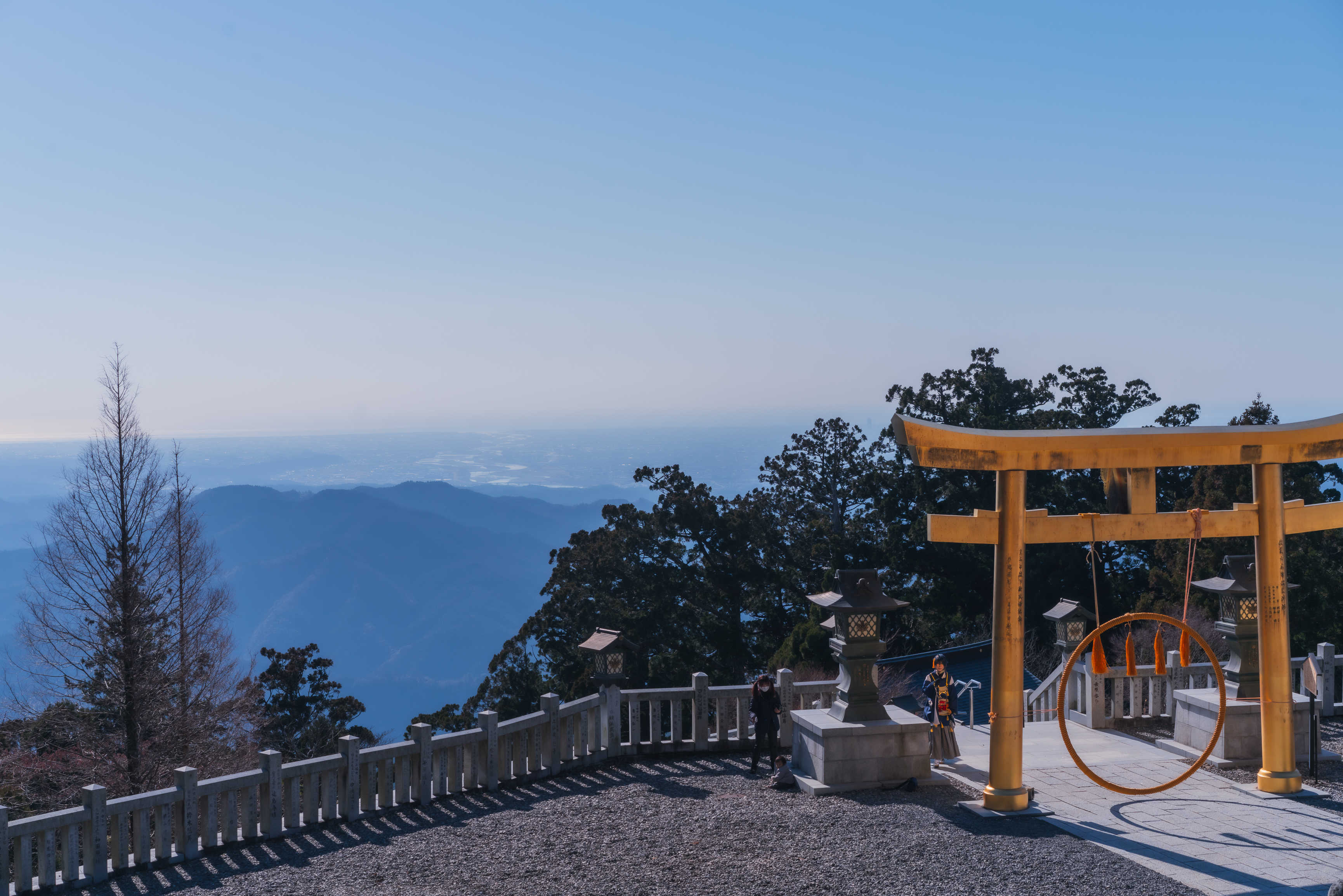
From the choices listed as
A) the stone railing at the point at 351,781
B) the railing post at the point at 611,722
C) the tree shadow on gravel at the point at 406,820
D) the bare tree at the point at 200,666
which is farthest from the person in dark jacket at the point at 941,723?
the bare tree at the point at 200,666

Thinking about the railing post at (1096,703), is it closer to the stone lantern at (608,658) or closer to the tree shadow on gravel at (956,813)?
the tree shadow on gravel at (956,813)

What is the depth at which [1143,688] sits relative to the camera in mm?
13781

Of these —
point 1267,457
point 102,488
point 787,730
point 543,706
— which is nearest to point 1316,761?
point 1267,457

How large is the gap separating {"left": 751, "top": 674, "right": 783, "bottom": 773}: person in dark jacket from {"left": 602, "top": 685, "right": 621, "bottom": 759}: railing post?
5.74 ft

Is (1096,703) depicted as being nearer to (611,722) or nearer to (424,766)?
(611,722)

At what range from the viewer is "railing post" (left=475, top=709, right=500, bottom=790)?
10742mm

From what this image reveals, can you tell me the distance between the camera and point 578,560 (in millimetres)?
35031

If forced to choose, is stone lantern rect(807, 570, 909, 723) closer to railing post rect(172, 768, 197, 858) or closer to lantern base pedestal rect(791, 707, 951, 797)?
lantern base pedestal rect(791, 707, 951, 797)

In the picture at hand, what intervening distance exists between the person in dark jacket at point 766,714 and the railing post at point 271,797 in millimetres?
5334

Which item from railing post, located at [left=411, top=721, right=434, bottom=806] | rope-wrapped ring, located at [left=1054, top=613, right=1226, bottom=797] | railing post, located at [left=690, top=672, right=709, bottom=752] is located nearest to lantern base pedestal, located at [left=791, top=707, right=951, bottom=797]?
railing post, located at [left=690, top=672, right=709, bottom=752]

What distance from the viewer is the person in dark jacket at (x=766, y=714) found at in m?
11.5

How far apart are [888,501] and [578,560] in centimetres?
1223

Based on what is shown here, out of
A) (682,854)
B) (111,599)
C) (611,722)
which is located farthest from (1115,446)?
(111,599)

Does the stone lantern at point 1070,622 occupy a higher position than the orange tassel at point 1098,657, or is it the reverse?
the orange tassel at point 1098,657
